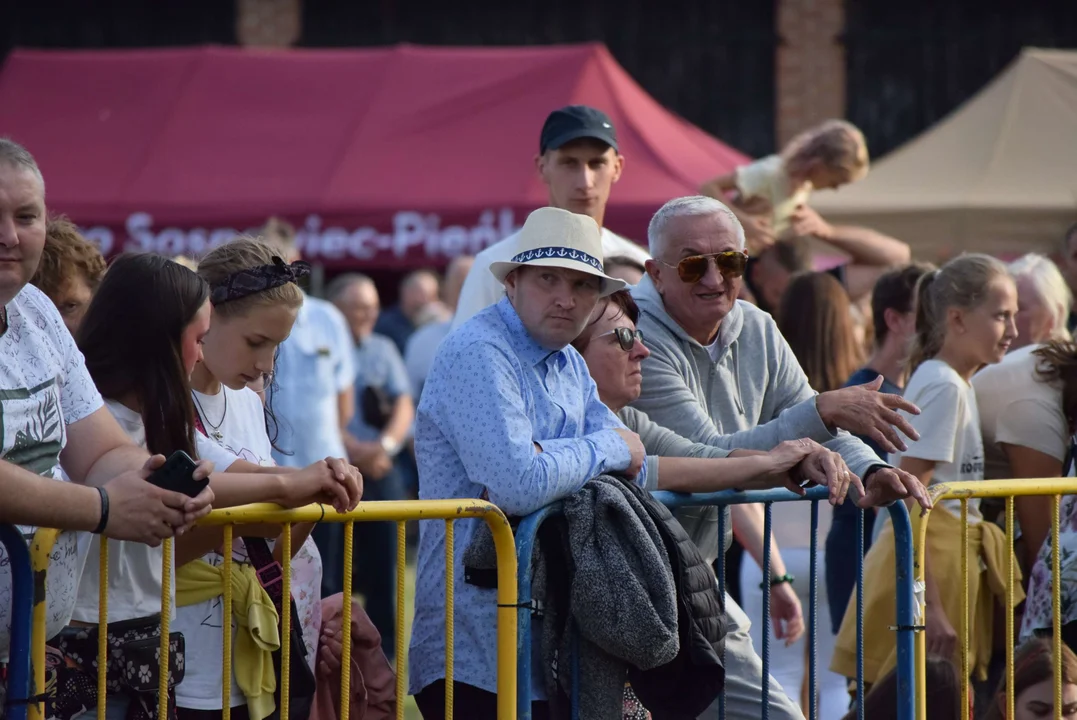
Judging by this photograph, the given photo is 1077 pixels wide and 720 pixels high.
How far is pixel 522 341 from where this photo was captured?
12.3 feet

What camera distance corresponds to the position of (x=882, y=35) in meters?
14.9

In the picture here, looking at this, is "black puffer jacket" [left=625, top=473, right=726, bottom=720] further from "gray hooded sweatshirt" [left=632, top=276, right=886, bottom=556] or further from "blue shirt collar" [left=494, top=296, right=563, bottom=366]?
"gray hooded sweatshirt" [left=632, top=276, right=886, bottom=556]

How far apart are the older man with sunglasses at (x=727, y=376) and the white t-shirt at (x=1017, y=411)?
0.85m

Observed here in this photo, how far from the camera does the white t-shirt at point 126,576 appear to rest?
133 inches

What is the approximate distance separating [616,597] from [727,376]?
1.10 m

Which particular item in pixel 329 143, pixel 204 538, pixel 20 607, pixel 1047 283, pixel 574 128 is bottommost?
pixel 20 607

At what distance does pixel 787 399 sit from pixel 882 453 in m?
1.10

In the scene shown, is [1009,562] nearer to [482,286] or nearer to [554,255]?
[554,255]

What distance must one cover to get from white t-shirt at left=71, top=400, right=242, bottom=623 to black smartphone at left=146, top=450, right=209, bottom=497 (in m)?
0.36

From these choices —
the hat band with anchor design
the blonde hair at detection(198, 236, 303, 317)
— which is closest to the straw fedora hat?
the hat band with anchor design

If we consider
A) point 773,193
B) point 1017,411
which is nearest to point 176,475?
point 1017,411

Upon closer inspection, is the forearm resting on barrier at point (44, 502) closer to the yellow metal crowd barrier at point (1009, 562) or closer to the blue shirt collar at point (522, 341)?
the blue shirt collar at point (522, 341)

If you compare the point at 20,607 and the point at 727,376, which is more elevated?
the point at 727,376

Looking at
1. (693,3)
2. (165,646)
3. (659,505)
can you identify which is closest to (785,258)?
(659,505)
